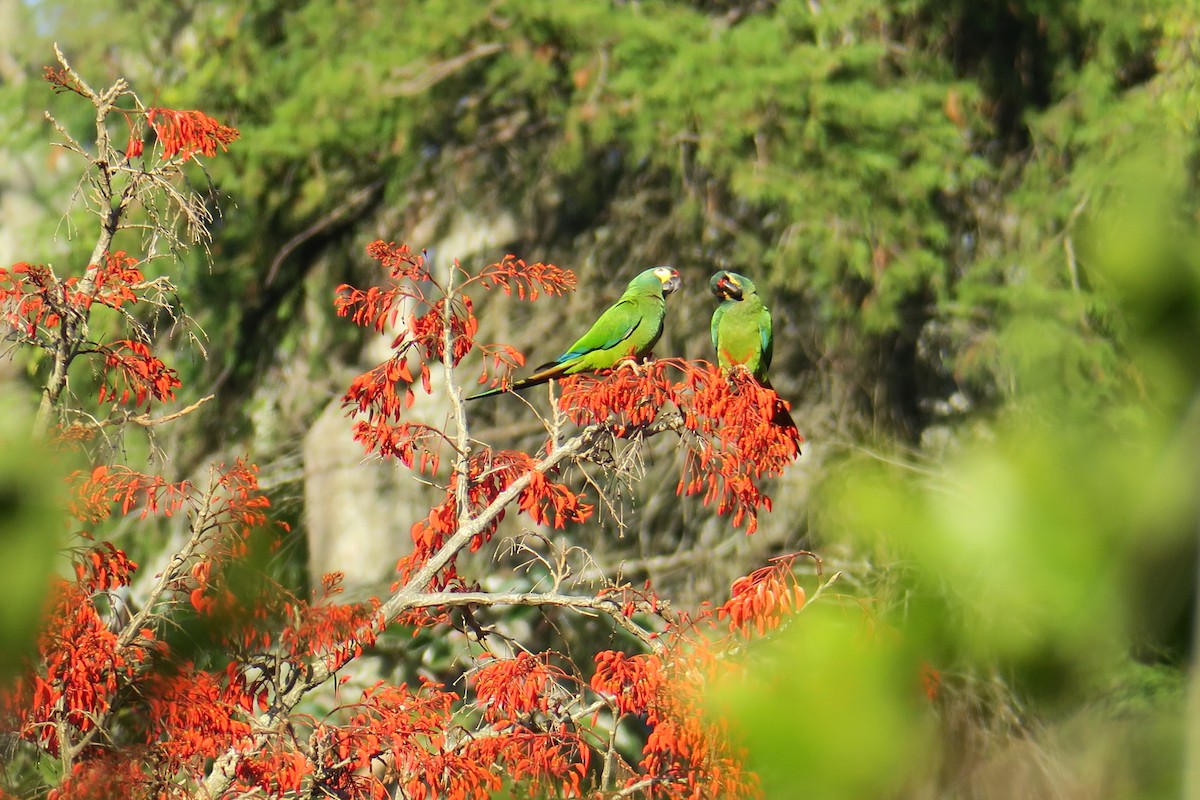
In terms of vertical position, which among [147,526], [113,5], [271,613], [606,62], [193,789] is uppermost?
[113,5]

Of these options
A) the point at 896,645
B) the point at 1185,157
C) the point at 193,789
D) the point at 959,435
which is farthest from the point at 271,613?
the point at 1185,157

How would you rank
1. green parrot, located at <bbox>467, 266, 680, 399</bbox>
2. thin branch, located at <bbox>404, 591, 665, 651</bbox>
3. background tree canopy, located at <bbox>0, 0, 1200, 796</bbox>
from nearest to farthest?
thin branch, located at <bbox>404, 591, 665, 651</bbox> < green parrot, located at <bbox>467, 266, 680, 399</bbox> < background tree canopy, located at <bbox>0, 0, 1200, 796</bbox>

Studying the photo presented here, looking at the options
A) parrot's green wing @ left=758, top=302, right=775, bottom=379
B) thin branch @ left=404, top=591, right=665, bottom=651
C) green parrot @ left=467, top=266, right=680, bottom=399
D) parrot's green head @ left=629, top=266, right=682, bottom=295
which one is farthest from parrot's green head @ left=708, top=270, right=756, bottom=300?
thin branch @ left=404, top=591, right=665, bottom=651

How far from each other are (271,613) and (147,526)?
4760mm

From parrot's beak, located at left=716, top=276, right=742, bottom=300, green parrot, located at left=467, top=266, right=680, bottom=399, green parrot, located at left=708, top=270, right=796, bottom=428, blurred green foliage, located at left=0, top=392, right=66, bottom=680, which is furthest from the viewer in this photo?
parrot's beak, located at left=716, top=276, right=742, bottom=300

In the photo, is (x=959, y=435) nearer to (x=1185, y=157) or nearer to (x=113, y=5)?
(x=1185, y=157)

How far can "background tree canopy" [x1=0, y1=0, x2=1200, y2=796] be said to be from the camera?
275 inches

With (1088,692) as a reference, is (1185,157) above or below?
below

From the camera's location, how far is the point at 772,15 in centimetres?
792

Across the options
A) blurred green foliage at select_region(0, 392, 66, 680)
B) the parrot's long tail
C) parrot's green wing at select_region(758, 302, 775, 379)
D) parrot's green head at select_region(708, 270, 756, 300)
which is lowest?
parrot's green wing at select_region(758, 302, 775, 379)

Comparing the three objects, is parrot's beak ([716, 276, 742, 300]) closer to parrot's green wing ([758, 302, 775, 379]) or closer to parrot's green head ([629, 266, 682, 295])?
parrot's green wing ([758, 302, 775, 379])

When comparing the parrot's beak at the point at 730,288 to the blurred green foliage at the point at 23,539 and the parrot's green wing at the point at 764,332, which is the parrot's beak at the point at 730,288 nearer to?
the parrot's green wing at the point at 764,332

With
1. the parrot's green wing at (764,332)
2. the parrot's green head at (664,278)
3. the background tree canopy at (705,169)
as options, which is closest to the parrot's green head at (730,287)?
the parrot's green wing at (764,332)

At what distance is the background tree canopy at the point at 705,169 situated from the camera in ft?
23.0
